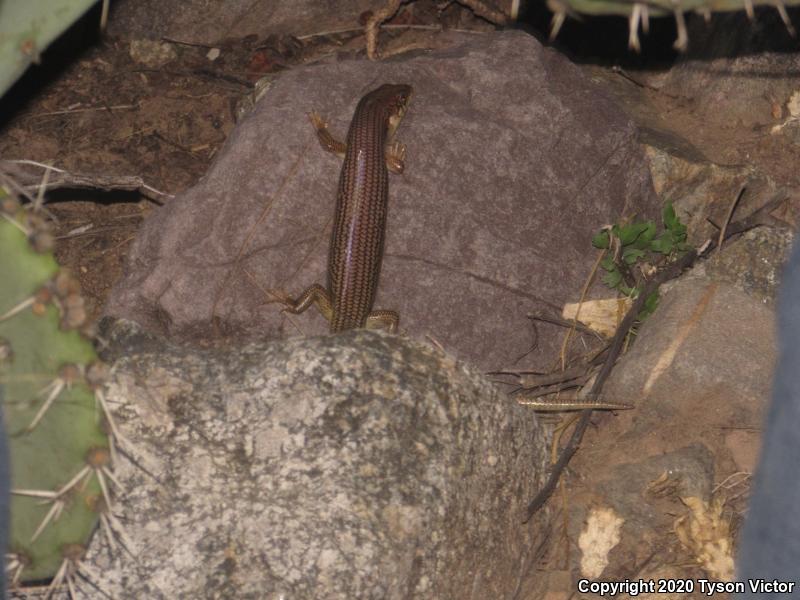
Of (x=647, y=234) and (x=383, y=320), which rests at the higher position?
(x=647, y=234)

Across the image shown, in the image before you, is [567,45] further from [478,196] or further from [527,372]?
[527,372]

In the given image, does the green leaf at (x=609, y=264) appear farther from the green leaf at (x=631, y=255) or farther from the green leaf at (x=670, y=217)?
the green leaf at (x=670, y=217)

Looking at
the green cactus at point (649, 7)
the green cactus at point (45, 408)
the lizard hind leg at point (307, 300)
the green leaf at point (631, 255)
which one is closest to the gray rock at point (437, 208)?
the lizard hind leg at point (307, 300)

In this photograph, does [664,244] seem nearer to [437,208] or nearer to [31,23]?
[437,208]

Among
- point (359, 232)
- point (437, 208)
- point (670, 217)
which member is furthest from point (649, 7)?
point (670, 217)

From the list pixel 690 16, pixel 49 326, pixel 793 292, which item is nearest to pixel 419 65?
pixel 690 16


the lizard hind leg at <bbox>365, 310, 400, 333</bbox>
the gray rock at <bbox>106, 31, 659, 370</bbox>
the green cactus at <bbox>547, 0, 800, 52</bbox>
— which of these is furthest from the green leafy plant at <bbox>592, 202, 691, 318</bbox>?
the green cactus at <bbox>547, 0, 800, 52</bbox>

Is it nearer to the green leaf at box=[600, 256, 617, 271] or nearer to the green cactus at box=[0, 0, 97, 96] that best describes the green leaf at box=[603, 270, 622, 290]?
the green leaf at box=[600, 256, 617, 271]
